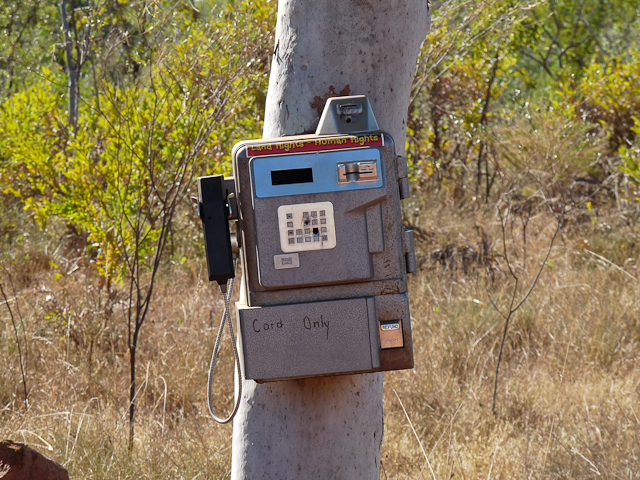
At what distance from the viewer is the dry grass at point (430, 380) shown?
9.62 feet

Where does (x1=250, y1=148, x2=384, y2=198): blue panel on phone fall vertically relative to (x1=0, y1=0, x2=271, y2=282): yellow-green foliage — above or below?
below

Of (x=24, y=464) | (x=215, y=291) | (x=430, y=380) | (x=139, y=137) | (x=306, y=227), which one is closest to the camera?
(x=306, y=227)

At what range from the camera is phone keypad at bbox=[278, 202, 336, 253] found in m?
1.58

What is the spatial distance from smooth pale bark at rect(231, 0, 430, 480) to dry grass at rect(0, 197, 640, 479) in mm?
886

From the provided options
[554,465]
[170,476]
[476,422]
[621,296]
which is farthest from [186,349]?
[621,296]

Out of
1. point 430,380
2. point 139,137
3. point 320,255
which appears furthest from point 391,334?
point 139,137

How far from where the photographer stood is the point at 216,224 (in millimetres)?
1641

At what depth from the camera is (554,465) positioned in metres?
2.90

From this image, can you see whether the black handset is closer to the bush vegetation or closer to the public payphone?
the public payphone

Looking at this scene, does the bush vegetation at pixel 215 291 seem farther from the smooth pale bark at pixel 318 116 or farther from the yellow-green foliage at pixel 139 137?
the smooth pale bark at pixel 318 116

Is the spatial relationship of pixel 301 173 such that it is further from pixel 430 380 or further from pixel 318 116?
pixel 430 380

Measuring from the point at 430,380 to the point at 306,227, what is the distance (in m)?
2.35

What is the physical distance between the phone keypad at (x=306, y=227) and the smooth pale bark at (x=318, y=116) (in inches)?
13.4

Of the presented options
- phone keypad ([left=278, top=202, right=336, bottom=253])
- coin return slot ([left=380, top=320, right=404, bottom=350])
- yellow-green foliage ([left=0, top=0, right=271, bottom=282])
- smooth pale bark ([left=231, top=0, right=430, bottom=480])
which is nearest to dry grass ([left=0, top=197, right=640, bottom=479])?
yellow-green foliage ([left=0, top=0, right=271, bottom=282])
